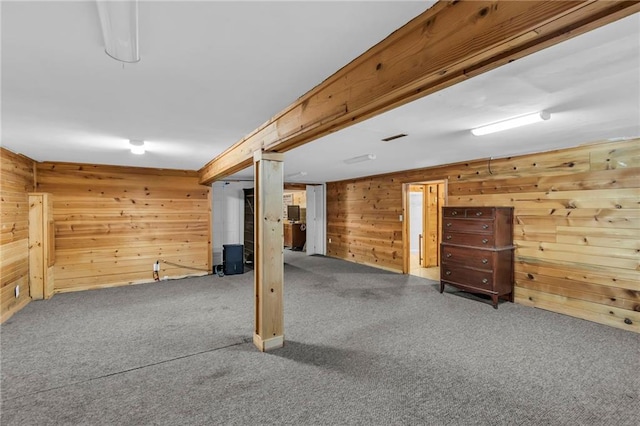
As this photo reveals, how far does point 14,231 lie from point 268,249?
350 cm

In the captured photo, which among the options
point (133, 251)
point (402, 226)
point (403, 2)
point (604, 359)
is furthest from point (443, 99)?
point (133, 251)

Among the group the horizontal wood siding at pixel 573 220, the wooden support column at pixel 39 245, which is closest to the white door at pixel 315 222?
the horizontal wood siding at pixel 573 220

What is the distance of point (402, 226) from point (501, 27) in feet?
17.8

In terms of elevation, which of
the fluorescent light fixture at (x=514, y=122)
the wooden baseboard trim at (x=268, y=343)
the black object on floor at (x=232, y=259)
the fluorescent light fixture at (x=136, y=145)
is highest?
the fluorescent light fixture at (x=136, y=145)

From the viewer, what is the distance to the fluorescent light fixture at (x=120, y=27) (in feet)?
3.33

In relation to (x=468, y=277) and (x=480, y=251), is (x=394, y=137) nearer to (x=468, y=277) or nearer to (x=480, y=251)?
(x=480, y=251)

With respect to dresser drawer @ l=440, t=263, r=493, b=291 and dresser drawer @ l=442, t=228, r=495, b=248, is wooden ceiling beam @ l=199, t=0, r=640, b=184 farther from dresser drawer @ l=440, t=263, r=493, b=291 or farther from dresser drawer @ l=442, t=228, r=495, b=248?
dresser drawer @ l=440, t=263, r=493, b=291

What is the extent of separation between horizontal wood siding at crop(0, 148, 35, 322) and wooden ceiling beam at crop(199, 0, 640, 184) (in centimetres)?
398

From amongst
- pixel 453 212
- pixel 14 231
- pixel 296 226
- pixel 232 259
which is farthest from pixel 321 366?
pixel 296 226

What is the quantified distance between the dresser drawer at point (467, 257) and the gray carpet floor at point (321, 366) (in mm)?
522

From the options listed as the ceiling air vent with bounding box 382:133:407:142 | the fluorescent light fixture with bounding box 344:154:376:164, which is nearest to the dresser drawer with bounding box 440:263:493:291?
the fluorescent light fixture with bounding box 344:154:376:164

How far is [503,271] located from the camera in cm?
412

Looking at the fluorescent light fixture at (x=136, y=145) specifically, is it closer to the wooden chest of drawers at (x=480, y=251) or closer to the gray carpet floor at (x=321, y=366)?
the gray carpet floor at (x=321, y=366)

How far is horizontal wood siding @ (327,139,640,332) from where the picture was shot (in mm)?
3330
